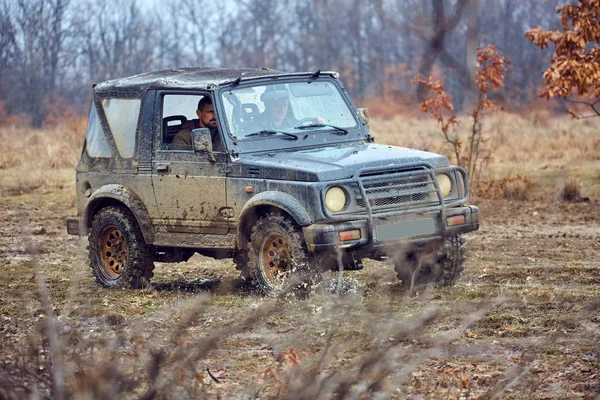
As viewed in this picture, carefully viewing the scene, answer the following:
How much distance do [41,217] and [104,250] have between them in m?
6.14

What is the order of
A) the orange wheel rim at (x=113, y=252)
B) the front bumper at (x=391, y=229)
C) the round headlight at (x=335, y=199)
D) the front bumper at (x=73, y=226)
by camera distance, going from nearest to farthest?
the front bumper at (x=391, y=229), the round headlight at (x=335, y=199), the orange wheel rim at (x=113, y=252), the front bumper at (x=73, y=226)

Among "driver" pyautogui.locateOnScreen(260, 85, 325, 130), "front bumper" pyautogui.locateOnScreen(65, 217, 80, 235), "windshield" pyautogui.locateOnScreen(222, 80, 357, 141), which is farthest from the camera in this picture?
"front bumper" pyautogui.locateOnScreen(65, 217, 80, 235)

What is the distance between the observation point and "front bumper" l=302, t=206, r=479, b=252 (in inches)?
321

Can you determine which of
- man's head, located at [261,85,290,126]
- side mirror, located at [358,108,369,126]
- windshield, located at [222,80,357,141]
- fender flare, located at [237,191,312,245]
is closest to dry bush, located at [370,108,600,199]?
side mirror, located at [358,108,369,126]

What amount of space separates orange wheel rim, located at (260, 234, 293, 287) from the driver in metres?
1.03

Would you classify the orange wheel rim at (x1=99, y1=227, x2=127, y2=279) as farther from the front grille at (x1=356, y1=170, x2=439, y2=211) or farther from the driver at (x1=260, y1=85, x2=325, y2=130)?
the front grille at (x1=356, y1=170, x2=439, y2=211)

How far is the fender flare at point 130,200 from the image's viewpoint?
9.60 metres

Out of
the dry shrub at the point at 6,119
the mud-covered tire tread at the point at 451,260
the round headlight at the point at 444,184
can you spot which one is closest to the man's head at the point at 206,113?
the round headlight at the point at 444,184

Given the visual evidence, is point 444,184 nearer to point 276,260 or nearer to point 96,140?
point 276,260

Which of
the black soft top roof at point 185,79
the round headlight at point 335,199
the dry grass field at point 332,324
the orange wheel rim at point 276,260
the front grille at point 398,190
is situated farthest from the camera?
the black soft top roof at point 185,79

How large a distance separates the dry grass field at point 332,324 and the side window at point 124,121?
1.21 metres

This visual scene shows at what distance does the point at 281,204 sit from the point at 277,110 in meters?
1.24

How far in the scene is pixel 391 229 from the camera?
8422 mm

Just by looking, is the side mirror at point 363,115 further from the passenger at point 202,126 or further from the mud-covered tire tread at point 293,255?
the mud-covered tire tread at point 293,255
